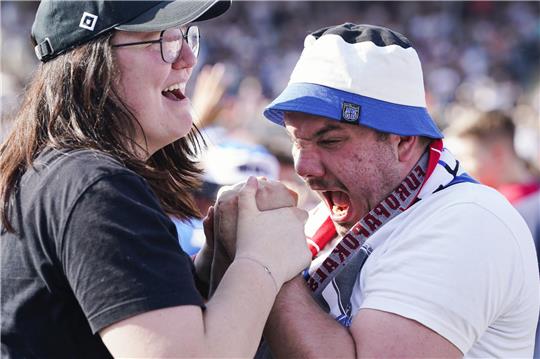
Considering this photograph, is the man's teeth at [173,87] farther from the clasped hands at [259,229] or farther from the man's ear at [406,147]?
the man's ear at [406,147]

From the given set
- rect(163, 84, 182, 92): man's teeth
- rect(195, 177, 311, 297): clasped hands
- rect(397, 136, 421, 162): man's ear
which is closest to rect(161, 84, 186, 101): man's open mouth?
rect(163, 84, 182, 92): man's teeth

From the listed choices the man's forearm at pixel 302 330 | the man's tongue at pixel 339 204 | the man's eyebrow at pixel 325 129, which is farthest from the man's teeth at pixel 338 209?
the man's forearm at pixel 302 330

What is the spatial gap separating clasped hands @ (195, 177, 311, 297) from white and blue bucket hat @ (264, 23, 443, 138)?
278 millimetres

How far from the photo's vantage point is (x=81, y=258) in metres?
1.57

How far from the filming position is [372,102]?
2238 millimetres

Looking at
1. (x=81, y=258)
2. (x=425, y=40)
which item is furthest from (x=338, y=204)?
(x=425, y=40)

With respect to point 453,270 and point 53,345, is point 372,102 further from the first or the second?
point 53,345

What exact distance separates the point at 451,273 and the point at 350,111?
22.2 inches

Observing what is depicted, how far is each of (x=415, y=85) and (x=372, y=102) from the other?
18cm

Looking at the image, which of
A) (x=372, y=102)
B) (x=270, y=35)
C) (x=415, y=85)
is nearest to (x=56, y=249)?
(x=372, y=102)

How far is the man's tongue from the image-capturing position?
239 cm

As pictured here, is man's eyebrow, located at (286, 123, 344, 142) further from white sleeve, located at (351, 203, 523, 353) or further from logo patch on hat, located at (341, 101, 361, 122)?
white sleeve, located at (351, 203, 523, 353)

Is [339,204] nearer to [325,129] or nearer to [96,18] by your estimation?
[325,129]

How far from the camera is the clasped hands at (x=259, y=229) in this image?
188cm
